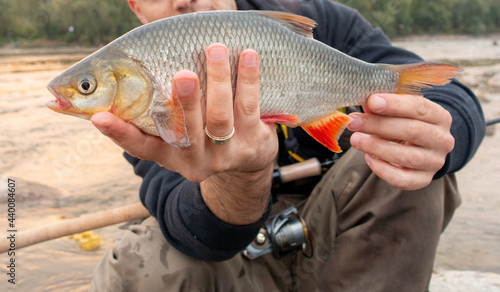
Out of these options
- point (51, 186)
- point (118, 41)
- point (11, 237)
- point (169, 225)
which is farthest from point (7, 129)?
point (118, 41)

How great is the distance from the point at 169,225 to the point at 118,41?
3.16ft

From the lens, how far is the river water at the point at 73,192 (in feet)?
9.93

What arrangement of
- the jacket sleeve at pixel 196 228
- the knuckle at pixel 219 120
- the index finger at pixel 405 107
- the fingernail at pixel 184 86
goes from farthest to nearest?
the jacket sleeve at pixel 196 228
the index finger at pixel 405 107
the knuckle at pixel 219 120
the fingernail at pixel 184 86

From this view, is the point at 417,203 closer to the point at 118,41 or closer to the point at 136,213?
the point at 118,41

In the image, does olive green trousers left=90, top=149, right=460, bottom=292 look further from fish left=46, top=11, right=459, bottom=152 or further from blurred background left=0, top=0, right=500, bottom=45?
blurred background left=0, top=0, right=500, bottom=45

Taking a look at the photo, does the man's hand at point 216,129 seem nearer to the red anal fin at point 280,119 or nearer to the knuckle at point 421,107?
the red anal fin at point 280,119

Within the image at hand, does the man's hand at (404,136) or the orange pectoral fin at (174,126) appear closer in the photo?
the orange pectoral fin at (174,126)

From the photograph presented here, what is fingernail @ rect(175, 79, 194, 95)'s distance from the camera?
1.14 metres

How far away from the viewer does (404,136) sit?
5.13 ft

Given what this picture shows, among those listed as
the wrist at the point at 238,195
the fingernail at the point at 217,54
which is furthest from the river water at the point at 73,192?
the fingernail at the point at 217,54

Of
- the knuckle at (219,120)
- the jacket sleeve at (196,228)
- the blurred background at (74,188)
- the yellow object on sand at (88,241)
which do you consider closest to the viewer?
the knuckle at (219,120)

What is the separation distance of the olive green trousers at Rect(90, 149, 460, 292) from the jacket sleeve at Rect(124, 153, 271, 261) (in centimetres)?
12

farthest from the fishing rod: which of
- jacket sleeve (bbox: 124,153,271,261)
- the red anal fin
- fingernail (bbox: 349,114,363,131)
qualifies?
the red anal fin

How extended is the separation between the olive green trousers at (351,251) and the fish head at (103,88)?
3.10 feet
